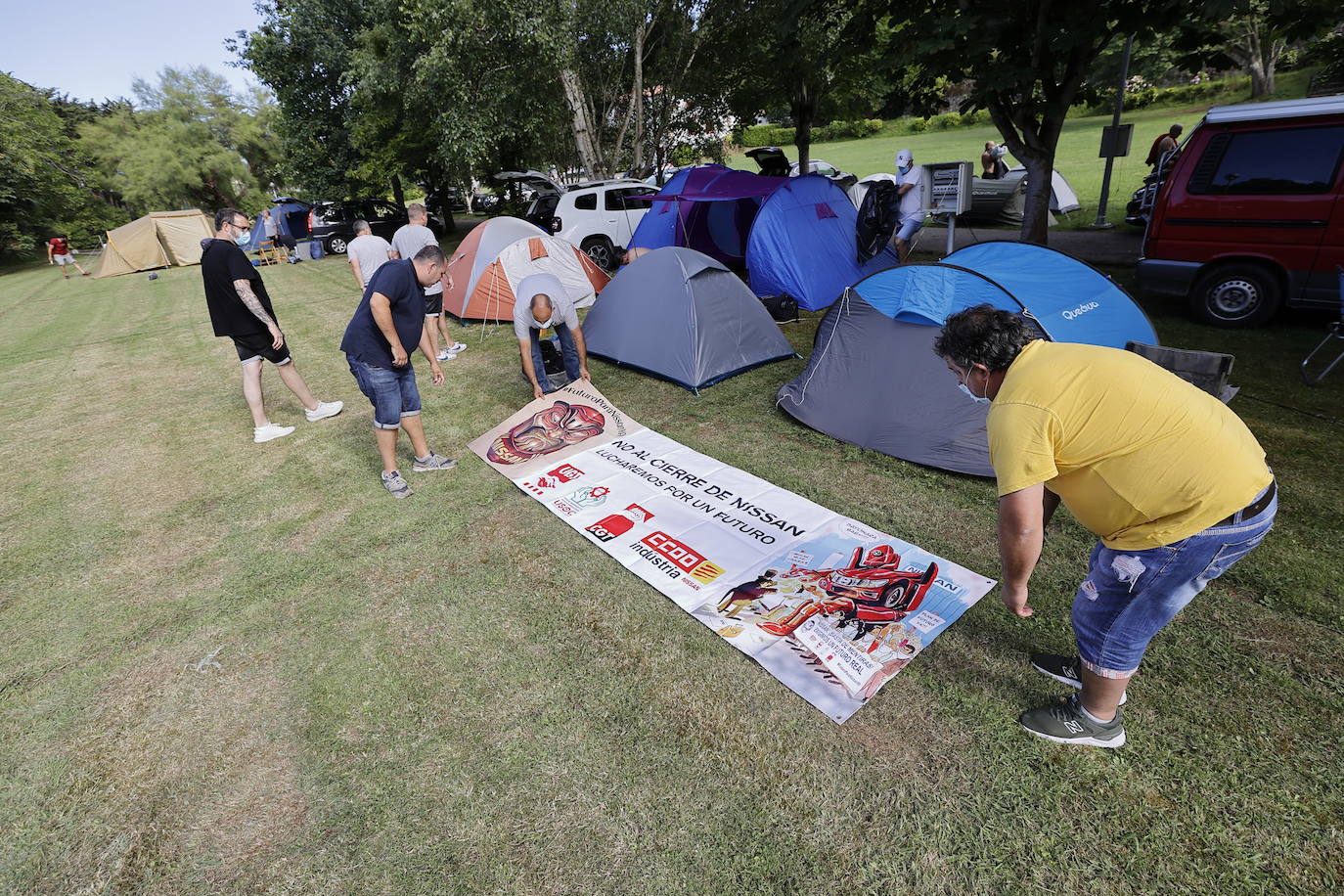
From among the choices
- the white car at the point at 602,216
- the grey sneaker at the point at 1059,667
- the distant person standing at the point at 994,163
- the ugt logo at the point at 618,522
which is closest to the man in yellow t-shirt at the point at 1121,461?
the grey sneaker at the point at 1059,667

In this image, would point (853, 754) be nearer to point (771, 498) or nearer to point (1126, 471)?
point (1126, 471)

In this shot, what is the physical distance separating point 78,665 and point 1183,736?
17.9 ft

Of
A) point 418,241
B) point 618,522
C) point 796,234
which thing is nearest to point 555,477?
point 618,522

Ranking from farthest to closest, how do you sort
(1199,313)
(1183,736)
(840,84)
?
(840,84) < (1199,313) < (1183,736)

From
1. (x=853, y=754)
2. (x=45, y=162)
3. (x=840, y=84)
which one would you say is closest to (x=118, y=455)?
(x=853, y=754)

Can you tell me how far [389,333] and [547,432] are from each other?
5.38 ft

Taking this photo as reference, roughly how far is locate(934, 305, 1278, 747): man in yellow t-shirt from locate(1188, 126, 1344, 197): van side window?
625cm

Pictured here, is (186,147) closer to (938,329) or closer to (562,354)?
(562,354)

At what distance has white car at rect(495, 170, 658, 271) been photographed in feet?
40.8

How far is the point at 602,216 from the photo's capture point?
1255cm

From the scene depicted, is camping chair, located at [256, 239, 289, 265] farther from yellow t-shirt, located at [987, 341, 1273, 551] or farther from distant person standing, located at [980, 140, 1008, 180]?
yellow t-shirt, located at [987, 341, 1273, 551]

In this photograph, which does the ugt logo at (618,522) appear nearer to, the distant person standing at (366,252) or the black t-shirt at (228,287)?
the black t-shirt at (228,287)

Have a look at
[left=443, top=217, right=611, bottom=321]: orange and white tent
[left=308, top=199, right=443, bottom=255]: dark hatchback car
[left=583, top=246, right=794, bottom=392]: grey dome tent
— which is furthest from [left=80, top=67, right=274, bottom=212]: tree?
[left=583, top=246, right=794, bottom=392]: grey dome tent

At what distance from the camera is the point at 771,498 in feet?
14.3
